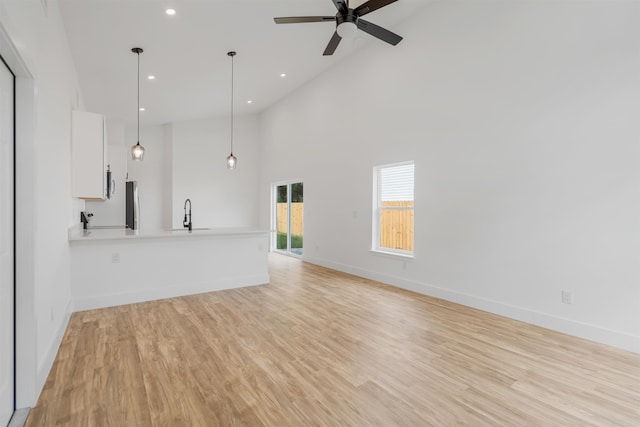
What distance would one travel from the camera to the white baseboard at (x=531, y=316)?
296 centimetres

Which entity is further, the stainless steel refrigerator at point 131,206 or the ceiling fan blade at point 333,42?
the stainless steel refrigerator at point 131,206

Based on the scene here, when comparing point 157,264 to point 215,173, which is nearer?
point 157,264

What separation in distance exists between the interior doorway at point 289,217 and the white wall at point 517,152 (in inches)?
101

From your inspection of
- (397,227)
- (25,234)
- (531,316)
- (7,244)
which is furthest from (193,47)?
(531,316)

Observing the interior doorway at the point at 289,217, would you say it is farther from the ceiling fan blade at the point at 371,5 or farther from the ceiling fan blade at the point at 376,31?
the ceiling fan blade at the point at 371,5

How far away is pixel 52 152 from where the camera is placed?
8.76 ft

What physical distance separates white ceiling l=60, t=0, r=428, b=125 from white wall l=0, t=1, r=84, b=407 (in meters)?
0.97

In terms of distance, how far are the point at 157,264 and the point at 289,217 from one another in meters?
4.52

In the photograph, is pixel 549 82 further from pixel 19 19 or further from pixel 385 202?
pixel 19 19

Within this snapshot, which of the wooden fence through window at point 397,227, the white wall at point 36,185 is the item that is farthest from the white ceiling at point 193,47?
the wooden fence through window at point 397,227

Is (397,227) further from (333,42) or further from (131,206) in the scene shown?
(131,206)

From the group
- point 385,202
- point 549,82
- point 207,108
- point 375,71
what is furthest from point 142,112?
point 549,82

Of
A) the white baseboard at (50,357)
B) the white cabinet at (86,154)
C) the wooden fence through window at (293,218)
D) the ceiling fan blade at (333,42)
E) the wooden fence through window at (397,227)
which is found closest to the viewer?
the white baseboard at (50,357)

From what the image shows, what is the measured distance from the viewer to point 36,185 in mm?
2049
